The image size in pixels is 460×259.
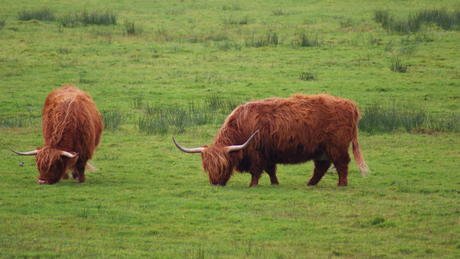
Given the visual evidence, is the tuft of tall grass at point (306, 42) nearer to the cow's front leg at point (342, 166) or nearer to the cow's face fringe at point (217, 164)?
the cow's front leg at point (342, 166)

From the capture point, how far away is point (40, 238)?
577cm

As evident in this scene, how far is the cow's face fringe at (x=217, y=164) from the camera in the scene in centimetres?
812

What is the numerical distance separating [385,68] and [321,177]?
9406 millimetres

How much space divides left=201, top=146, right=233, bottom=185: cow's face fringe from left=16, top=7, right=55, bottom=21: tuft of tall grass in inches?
724

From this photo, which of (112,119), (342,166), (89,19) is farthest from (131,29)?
(342,166)

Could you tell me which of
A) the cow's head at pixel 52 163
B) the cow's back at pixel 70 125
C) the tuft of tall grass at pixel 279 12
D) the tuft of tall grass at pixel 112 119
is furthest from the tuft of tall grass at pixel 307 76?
the tuft of tall grass at pixel 279 12

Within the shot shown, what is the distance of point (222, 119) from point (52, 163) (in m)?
5.77

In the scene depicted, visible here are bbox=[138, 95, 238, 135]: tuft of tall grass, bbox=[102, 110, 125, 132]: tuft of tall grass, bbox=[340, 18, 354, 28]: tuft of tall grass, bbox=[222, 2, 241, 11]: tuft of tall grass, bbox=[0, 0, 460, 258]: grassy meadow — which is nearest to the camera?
bbox=[0, 0, 460, 258]: grassy meadow

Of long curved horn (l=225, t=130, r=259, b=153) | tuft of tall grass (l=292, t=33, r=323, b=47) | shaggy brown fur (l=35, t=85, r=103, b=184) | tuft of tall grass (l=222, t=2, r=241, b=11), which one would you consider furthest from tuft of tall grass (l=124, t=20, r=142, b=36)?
long curved horn (l=225, t=130, r=259, b=153)

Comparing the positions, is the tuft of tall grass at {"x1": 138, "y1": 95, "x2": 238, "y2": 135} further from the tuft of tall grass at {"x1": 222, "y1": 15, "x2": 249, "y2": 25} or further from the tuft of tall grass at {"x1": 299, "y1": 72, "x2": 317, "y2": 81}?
the tuft of tall grass at {"x1": 222, "y1": 15, "x2": 249, "y2": 25}

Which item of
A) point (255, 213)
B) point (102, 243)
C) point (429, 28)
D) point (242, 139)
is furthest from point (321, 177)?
point (429, 28)

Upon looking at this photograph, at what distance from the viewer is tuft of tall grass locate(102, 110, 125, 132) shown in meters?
12.8

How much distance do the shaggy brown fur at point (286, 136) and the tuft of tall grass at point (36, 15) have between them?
18.2m

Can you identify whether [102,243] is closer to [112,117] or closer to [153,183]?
[153,183]
